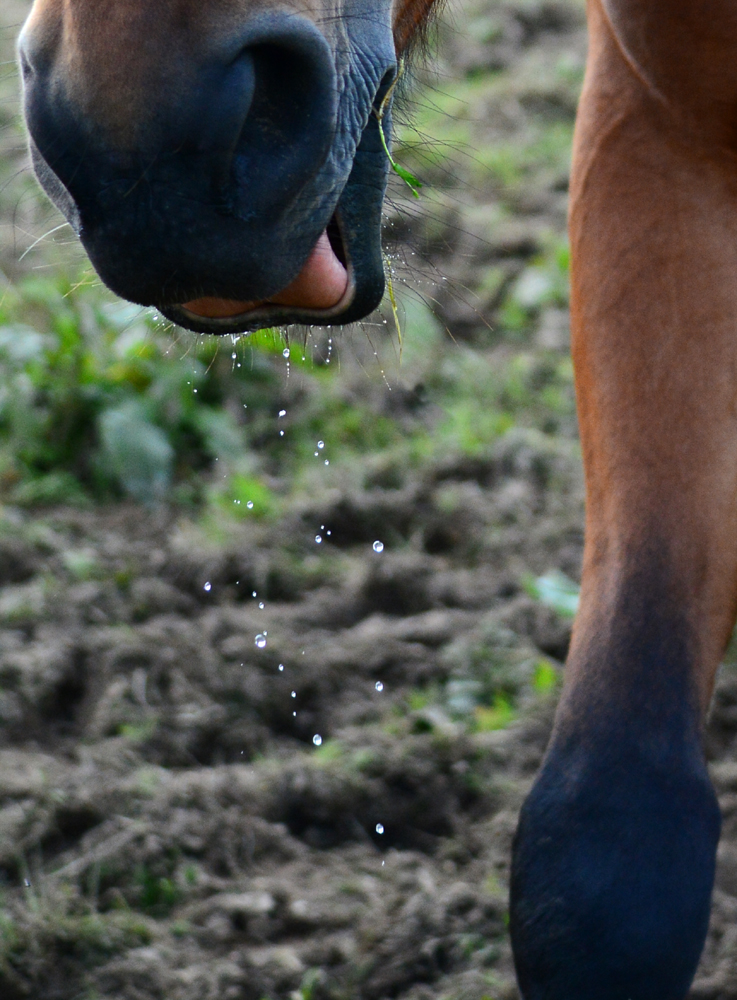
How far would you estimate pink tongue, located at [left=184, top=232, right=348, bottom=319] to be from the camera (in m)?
1.31

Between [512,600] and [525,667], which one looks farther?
[512,600]

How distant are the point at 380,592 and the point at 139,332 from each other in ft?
3.60

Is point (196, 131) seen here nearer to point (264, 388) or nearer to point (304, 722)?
point (304, 722)

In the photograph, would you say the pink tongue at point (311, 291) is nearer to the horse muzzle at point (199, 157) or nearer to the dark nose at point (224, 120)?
the horse muzzle at point (199, 157)

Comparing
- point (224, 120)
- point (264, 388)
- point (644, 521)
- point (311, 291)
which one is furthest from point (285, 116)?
point (264, 388)

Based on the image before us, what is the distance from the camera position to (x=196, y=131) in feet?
3.58

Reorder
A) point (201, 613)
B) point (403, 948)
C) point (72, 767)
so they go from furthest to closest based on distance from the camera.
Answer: point (201, 613), point (72, 767), point (403, 948)

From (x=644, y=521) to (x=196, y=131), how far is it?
0.82 m

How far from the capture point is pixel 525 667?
2.25 m

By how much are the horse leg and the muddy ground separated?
211 mm

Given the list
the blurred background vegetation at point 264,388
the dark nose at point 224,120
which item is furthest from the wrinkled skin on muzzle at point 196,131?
the blurred background vegetation at point 264,388

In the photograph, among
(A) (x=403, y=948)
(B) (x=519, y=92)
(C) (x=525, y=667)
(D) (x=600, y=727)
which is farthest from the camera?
(B) (x=519, y=92)

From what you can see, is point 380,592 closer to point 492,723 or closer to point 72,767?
point 492,723

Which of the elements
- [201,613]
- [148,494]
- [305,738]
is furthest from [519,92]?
[305,738]
